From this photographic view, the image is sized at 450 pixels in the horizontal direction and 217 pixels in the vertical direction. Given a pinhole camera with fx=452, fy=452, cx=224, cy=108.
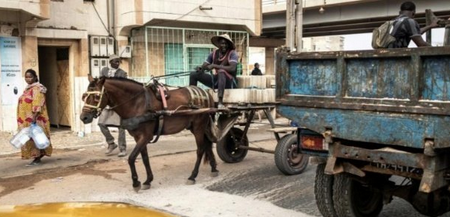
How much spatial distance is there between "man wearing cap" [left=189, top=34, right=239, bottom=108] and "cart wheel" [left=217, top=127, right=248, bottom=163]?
3.33 feet

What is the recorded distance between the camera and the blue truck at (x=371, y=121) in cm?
361

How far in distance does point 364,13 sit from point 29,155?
19.6 meters

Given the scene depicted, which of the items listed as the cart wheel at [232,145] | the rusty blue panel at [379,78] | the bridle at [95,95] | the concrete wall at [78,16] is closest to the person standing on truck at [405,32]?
the rusty blue panel at [379,78]

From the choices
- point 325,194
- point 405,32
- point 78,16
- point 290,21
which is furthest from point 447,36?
point 78,16

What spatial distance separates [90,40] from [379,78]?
10.4 metres

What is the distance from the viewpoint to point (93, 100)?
20.2 feet

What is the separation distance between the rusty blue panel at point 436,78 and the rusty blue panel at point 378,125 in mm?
176

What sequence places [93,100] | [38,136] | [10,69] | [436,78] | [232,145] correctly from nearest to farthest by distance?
[436,78] → [93,100] → [38,136] → [232,145] → [10,69]

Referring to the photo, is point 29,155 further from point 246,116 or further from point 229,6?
point 229,6

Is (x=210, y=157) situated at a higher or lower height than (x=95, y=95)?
lower

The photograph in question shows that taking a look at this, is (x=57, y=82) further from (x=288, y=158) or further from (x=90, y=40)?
(x=288, y=158)

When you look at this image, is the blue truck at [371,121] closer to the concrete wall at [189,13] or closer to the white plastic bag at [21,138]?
the white plastic bag at [21,138]

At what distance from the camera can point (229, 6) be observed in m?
15.3

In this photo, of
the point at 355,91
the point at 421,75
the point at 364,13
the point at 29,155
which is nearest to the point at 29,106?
the point at 29,155
